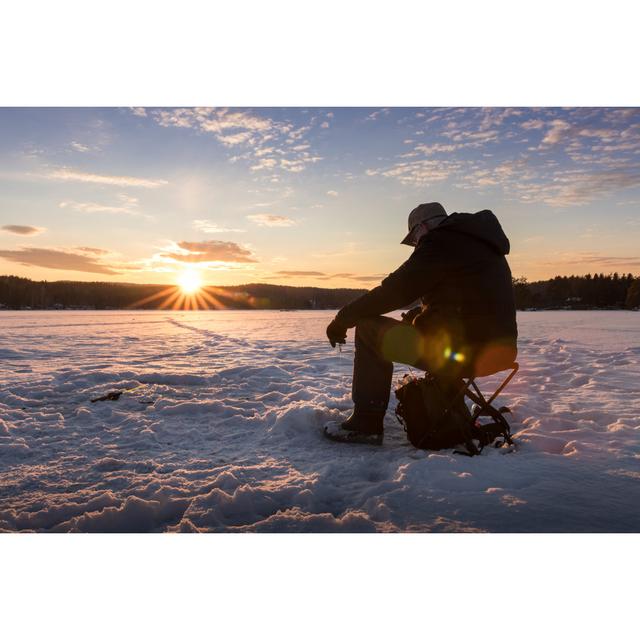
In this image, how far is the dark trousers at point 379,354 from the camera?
3113 mm

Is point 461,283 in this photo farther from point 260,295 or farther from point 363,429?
point 260,295

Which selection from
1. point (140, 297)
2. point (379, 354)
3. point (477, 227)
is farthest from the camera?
point (140, 297)

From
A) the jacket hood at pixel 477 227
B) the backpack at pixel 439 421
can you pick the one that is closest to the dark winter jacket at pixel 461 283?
the jacket hood at pixel 477 227

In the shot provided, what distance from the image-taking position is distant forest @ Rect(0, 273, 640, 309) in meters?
74.2

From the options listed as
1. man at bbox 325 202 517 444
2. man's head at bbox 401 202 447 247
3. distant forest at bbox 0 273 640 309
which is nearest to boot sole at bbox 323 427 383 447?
man at bbox 325 202 517 444

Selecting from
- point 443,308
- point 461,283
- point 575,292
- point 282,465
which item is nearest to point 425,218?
point 461,283

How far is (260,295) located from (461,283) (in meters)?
108

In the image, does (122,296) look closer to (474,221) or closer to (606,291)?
(606,291)

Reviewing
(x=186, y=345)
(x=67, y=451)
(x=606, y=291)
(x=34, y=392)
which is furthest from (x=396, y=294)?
(x=606, y=291)

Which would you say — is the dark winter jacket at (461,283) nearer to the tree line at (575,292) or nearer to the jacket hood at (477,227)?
the jacket hood at (477,227)

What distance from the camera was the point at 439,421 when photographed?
3.19 m

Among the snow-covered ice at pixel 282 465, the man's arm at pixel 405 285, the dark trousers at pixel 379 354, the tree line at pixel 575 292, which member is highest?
the tree line at pixel 575 292

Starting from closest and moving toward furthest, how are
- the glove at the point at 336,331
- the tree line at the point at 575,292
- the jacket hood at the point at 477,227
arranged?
the jacket hood at the point at 477,227 < the glove at the point at 336,331 < the tree line at the point at 575,292

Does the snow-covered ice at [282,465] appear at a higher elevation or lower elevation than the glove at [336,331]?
lower
